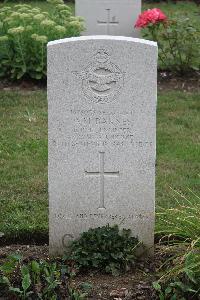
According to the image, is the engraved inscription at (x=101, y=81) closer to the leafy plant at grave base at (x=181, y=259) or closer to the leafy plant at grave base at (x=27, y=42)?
the leafy plant at grave base at (x=181, y=259)

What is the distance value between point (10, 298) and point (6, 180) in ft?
7.06

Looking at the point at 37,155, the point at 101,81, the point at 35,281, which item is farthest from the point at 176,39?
the point at 35,281

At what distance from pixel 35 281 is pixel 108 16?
6939mm

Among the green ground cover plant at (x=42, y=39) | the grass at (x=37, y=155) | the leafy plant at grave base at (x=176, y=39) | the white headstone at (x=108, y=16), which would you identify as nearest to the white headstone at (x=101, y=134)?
the grass at (x=37, y=155)

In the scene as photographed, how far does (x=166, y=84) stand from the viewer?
9398 millimetres

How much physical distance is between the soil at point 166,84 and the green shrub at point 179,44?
11 cm

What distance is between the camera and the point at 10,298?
4.30 m

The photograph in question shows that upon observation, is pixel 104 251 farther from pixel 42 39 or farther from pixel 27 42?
pixel 27 42

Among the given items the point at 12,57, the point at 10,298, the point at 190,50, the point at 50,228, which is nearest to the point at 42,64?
the point at 12,57

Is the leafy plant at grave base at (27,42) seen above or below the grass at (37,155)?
above

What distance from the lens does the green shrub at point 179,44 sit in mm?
9484

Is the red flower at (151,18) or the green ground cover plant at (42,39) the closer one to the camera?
Result: the green ground cover plant at (42,39)

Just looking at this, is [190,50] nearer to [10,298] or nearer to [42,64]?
[42,64]

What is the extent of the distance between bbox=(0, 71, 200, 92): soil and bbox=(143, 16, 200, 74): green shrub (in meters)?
0.11
